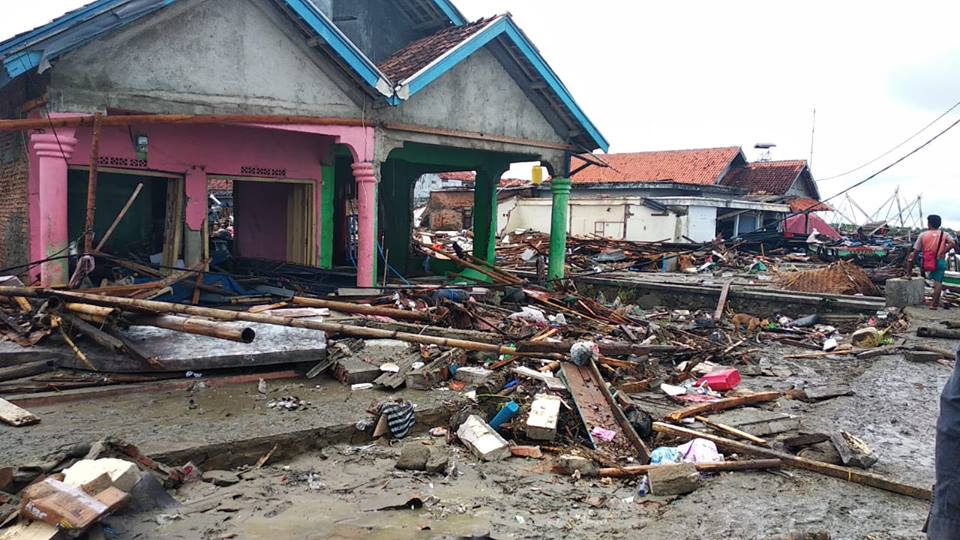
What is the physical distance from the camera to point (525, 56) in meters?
12.3

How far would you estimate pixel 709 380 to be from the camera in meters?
7.80

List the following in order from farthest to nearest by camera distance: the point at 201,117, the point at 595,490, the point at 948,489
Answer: the point at 201,117, the point at 595,490, the point at 948,489

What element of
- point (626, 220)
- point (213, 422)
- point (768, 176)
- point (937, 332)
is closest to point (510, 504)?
point (213, 422)

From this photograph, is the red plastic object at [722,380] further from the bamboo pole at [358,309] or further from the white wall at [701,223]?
the white wall at [701,223]

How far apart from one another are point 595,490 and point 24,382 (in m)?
5.25

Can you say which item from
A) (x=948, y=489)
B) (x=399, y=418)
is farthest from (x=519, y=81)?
(x=948, y=489)

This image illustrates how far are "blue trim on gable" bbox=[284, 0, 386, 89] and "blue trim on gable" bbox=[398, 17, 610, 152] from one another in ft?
2.17

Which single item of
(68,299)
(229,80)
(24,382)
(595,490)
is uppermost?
(229,80)

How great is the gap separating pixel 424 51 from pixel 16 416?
8856 mm

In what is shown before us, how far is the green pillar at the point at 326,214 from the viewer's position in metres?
12.5

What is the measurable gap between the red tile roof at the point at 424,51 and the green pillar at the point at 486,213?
3.51 metres

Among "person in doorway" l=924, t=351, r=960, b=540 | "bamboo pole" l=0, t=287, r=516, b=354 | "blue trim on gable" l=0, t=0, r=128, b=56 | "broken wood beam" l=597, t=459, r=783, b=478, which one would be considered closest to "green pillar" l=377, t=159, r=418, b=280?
"blue trim on gable" l=0, t=0, r=128, b=56

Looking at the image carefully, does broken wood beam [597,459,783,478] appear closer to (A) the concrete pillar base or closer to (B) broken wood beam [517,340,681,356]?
(B) broken wood beam [517,340,681,356]

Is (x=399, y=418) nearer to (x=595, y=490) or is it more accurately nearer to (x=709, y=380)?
(x=595, y=490)
